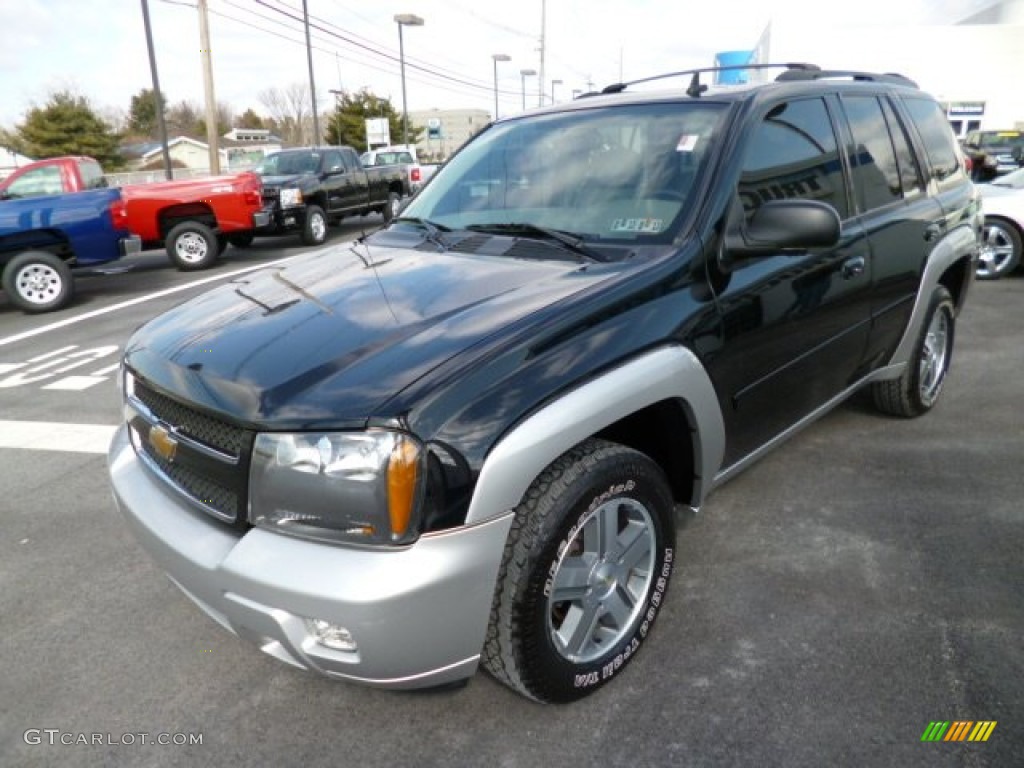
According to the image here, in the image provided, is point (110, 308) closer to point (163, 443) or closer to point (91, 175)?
point (91, 175)

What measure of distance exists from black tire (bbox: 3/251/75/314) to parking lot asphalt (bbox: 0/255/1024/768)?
6198 mm

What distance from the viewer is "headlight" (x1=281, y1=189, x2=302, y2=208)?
12773 millimetres

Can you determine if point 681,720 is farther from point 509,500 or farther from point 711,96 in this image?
point 711,96

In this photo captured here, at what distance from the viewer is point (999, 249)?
27.9ft

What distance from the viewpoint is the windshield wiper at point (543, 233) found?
2.61 meters

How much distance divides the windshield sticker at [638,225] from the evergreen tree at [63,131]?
49.1m

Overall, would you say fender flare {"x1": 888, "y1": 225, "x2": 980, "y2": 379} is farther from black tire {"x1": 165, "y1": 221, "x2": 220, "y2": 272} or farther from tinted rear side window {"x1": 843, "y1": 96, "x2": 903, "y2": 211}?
black tire {"x1": 165, "y1": 221, "x2": 220, "y2": 272}

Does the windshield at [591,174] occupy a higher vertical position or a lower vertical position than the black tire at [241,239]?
higher

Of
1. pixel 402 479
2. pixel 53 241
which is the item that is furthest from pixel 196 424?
pixel 53 241

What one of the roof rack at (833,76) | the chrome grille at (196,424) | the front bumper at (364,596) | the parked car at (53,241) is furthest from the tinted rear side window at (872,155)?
the parked car at (53,241)

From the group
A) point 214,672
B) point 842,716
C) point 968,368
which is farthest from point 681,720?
point 968,368

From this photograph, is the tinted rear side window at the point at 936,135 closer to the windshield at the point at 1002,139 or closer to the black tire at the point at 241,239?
A: the black tire at the point at 241,239

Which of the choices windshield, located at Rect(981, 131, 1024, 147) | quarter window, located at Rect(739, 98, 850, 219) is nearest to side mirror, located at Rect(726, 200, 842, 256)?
quarter window, located at Rect(739, 98, 850, 219)

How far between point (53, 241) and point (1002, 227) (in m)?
11.1
